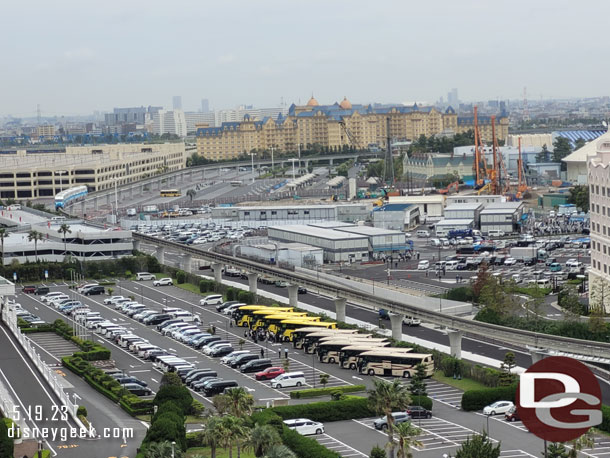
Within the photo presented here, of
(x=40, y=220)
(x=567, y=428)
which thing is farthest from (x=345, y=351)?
(x=40, y=220)

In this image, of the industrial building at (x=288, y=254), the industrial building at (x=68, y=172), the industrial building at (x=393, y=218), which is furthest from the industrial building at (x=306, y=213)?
the industrial building at (x=68, y=172)

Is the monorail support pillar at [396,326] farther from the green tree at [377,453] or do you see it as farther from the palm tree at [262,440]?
the palm tree at [262,440]

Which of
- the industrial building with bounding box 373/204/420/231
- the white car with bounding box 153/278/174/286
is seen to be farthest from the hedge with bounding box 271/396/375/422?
the industrial building with bounding box 373/204/420/231

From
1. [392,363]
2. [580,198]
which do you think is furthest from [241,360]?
[580,198]

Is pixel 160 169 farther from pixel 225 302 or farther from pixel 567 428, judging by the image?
pixel 567 428

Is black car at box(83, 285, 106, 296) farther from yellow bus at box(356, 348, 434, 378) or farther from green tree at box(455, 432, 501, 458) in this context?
green tree at box(455, 432, 501, 458)
